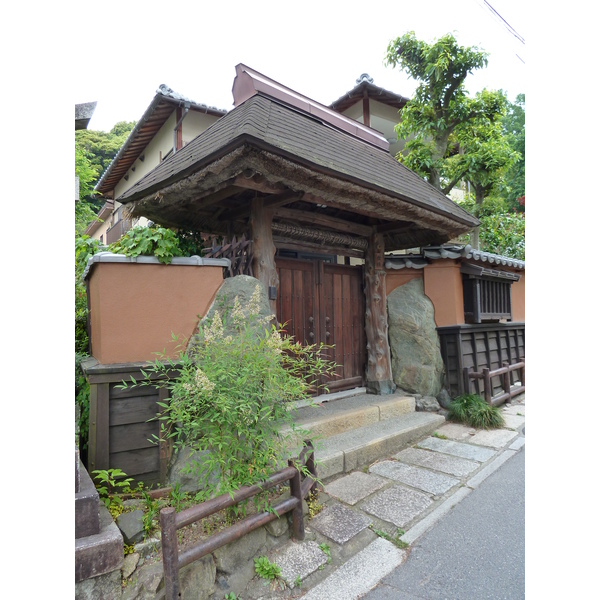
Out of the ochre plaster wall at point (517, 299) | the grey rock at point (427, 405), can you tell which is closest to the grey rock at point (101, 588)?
the grey rock at point (427, 405)

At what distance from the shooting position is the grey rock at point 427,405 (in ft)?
18.8

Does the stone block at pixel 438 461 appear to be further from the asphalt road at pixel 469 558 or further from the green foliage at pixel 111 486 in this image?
the green foliage at pixel 111 486

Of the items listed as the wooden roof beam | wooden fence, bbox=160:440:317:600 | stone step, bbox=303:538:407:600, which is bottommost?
stone step, bbox=303:538:407:600

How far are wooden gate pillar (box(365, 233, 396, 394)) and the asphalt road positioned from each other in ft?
8.41

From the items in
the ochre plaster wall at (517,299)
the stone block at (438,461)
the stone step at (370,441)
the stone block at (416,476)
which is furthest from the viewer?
the ochre plaster wall at (517,299)

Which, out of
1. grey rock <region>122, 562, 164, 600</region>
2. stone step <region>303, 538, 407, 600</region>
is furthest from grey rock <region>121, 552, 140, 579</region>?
stone step <region>303, 538, 407, 600</region>

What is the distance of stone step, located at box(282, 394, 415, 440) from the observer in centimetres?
441

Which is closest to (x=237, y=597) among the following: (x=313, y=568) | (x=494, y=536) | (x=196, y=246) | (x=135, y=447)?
(x=313, y=568)

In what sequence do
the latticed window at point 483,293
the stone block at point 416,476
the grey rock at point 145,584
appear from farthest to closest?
1. the latticed window at point 483,293
2. the stone block at point 416,476
3. the grey rock at point 145,584

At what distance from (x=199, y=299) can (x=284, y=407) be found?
1435mm

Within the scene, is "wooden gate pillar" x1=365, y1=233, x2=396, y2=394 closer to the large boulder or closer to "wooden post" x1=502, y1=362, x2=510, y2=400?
the large boulder

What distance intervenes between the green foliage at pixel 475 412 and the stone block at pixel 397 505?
2459mm

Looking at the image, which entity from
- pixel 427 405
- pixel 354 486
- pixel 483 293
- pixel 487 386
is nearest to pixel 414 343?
pixel 427 405

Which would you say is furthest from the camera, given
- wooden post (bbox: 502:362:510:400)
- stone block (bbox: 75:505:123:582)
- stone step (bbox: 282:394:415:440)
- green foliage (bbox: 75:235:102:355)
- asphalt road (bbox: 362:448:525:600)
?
wooden post (bbox: 502:362:510:400)
